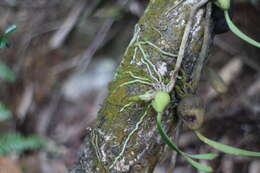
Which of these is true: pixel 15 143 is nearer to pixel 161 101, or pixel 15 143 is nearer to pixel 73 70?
pixel 73 70

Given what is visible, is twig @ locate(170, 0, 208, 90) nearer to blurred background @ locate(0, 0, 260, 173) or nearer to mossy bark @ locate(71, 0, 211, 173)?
mossy bark @ locate(71, 0, 211, 173)

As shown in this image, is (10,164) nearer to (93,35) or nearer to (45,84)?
(45,84)

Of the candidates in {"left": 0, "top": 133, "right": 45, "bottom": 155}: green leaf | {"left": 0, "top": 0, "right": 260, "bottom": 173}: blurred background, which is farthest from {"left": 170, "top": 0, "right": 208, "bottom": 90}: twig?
{"left": 0, "top": 133, "right": 45, "bottom": 155}: green leaf

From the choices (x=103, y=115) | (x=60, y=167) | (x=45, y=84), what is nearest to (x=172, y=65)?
(x=103, y=115)

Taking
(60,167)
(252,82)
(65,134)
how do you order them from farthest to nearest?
(65,134) < (60,167) < (252,82)

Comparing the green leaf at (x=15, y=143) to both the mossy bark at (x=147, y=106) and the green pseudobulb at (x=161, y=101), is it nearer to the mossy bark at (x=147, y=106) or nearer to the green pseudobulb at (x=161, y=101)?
the mossy bark at (x=147, y=106)

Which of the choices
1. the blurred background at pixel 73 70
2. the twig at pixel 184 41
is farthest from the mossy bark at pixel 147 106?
the blurred background at pixel 73 70

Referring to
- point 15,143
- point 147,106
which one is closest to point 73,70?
point 15,143
